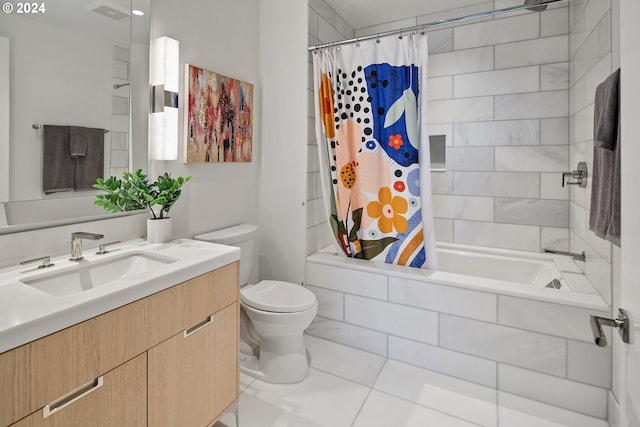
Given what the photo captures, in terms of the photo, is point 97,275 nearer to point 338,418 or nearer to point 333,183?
point 338,418

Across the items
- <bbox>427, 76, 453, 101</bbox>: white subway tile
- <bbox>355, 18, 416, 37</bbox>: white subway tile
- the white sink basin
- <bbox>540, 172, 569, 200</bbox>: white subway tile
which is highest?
<bbox>355, 18, 416, 37</bbox>: white subway tile

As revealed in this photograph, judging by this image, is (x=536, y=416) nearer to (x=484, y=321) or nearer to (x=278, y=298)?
(x=484, y=321)

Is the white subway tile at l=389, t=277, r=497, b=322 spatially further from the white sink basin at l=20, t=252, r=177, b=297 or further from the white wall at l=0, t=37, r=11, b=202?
the white wall at l=0, t=37, r=11, b=202

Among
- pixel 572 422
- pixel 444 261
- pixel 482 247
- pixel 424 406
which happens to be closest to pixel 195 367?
pixel 424 406

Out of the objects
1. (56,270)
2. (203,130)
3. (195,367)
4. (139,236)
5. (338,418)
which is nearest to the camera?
(56,270)

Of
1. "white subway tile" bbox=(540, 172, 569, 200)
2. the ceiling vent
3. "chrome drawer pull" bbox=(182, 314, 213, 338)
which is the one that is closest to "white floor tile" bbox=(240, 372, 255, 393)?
"chrome drawer pull" bbox=(182, 314, 213, 338)

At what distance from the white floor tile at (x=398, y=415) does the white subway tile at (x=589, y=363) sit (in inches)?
24.6

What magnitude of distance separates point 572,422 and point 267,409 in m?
1.54

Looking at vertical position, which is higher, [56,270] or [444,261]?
[56,270]

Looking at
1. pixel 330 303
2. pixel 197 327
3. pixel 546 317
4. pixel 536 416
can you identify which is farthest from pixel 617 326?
pixel 330 303

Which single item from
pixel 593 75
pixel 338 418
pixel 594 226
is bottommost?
pixel 338 418

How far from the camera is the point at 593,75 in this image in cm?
194

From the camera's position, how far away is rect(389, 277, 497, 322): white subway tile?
2.01m

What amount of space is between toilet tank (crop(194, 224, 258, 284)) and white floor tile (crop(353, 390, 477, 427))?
1.09 m
